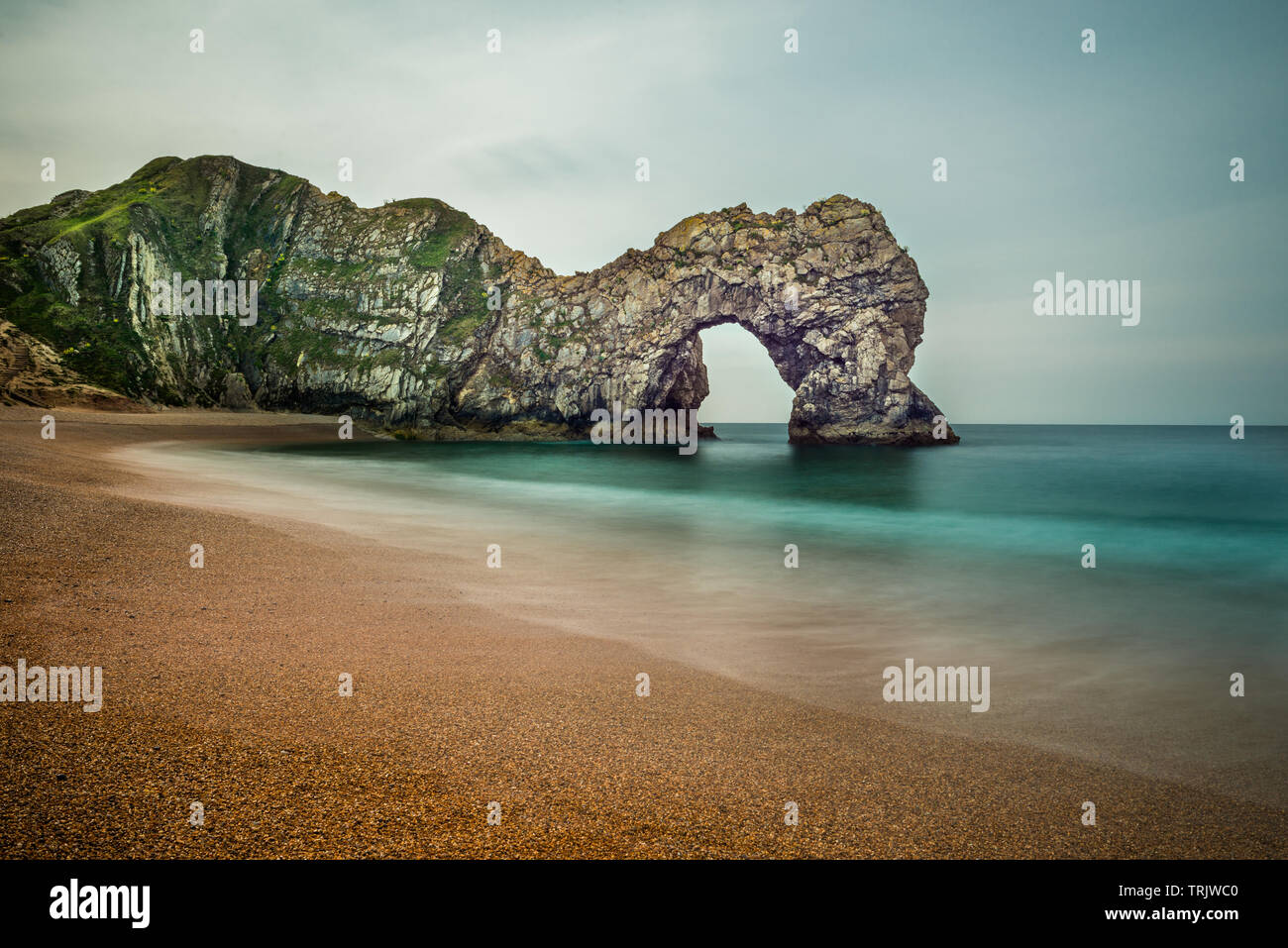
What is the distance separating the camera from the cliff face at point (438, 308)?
222 ft

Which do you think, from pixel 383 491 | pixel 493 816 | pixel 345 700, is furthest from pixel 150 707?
pixel 383 491

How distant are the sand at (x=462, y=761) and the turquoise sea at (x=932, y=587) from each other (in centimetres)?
90

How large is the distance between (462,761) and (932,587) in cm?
1065

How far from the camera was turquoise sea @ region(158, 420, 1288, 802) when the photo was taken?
6.32 metres

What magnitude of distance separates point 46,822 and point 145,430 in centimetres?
5653

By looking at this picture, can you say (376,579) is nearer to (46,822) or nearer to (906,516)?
(46,822)

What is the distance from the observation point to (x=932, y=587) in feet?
41.7

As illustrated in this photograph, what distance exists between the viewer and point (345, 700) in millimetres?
5426

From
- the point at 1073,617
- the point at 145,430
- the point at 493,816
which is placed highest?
the point at 145,430

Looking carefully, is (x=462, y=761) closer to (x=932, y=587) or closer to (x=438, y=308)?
(x=932, y=587)

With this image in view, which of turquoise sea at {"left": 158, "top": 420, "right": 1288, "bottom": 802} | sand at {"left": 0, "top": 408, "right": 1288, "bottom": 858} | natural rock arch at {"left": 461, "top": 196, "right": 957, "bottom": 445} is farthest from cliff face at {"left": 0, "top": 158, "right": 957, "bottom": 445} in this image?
sand at {"left": 0, "top": 408, "right": 1288, "bottom": 858}

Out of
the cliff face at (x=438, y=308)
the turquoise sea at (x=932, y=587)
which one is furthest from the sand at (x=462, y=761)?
the cliff face at (x=438, y=308)
